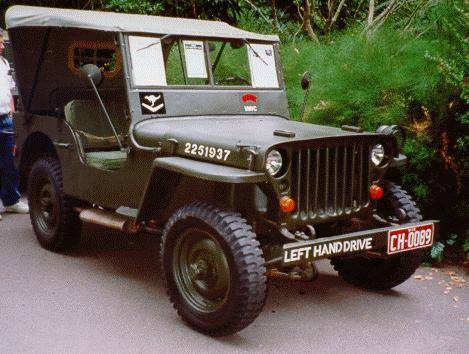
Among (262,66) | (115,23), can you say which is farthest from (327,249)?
(115,23)

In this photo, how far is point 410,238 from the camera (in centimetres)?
433

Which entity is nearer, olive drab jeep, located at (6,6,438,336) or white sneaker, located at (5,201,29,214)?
olive drab jeep, located at (6,6,438,336)

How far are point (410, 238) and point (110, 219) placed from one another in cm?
228

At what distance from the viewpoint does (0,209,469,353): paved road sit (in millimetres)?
4047

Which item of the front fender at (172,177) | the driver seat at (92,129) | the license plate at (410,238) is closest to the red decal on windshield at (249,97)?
the front fender at (172,177)

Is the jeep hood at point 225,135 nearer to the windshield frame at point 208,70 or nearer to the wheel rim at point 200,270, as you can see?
the windshield frame at point 208,70

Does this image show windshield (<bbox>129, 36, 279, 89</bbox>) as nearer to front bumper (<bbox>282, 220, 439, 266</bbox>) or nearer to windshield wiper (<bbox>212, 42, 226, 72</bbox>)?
windshield wiper (<bbox>212, 42, 226, 72</bbox>)

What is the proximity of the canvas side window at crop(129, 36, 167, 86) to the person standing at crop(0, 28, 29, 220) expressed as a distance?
8.72 feet

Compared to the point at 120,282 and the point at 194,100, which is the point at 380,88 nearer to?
the point at 194,100

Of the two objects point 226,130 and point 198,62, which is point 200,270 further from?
point 198,62

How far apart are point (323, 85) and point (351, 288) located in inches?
91.1

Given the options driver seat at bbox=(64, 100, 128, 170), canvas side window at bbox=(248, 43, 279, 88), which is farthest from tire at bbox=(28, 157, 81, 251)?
canvas side window at bbox=(248, 43, 279, 88)

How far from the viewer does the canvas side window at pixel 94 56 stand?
6.65 m

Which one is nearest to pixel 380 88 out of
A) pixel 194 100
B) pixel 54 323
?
pixel 194 100
